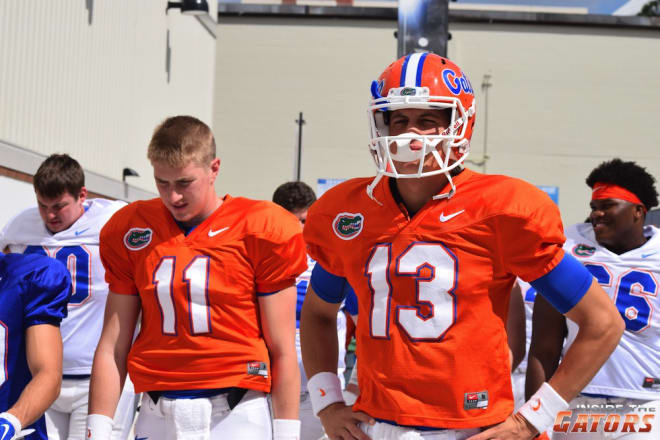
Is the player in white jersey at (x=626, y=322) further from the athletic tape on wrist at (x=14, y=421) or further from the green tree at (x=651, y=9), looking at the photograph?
the green tree at (x=651, y=9)

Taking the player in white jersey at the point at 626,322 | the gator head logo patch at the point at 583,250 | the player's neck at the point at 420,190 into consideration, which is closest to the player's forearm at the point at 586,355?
the player's neck at the point at 420,190

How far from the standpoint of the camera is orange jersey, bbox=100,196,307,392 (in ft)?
10.3

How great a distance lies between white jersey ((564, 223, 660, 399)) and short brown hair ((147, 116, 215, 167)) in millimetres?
2117

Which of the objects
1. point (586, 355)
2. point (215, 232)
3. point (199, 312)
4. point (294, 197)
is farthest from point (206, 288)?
point (294, 197)

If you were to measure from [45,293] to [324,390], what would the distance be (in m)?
0.99

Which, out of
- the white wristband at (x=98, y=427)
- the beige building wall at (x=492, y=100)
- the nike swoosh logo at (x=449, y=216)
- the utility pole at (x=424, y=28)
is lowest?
the white wristband at (x=98, y=427)

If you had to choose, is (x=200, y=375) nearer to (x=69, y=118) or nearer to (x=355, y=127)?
(x=69, y=118)

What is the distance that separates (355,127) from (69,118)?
53.7 ft

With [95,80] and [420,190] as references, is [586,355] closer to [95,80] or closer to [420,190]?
[420,190]

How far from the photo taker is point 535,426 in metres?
2.25

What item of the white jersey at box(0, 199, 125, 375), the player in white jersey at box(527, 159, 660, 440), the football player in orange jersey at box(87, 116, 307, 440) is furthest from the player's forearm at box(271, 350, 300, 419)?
the white jersey at box(0, 199, 125, 375)

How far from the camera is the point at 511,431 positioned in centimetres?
224

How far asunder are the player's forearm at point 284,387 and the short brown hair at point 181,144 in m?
0.85

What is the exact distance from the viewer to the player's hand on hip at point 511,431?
2.23m
